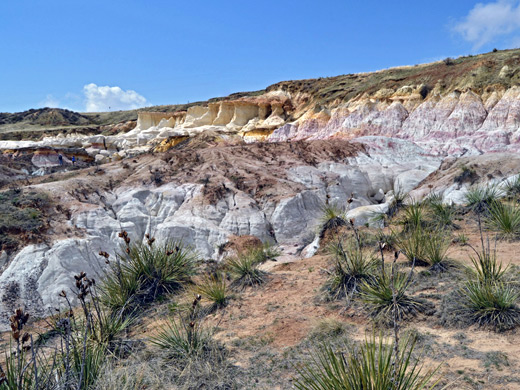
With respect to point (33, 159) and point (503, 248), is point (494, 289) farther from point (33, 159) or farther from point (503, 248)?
point (33, 159)

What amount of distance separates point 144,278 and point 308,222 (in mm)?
10086

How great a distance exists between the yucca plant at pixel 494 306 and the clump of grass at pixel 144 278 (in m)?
5.03

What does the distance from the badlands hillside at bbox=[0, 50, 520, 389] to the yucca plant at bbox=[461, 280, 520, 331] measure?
0.14 ft

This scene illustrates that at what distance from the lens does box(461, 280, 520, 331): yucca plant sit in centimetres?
480

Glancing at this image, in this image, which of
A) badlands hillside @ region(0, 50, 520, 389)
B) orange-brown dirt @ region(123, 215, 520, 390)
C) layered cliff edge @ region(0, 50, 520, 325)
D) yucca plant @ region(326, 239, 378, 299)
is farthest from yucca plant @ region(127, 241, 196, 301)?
layered cliff edge @ region(0, 50, 520, 325)

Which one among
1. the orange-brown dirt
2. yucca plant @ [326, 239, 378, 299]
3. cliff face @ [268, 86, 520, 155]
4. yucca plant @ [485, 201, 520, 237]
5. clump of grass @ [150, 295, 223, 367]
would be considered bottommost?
the orange-brown dirt

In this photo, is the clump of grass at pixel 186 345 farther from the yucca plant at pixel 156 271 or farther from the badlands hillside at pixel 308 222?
the yucca plant at pixel 156 271

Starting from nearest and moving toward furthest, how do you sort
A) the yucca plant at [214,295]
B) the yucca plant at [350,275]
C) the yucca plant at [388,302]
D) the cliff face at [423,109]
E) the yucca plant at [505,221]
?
the yucca plant at [388,302] → the yucca plant at [350,275] → the yucca plant at [214,295] → the yucca plant at [505,221] → the cliff face at [423,109]

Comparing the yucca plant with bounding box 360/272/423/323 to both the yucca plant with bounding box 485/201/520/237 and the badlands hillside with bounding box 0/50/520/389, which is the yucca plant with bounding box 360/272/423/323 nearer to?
the badlands hillside with bounding box 0/50/520/389

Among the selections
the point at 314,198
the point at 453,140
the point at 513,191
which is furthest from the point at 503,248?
the point at 453,140

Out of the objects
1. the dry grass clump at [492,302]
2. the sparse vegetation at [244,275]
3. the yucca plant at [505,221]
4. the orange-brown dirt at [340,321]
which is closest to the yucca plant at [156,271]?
the orange-brown dirt at [340,321]

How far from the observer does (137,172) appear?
19.7 meters

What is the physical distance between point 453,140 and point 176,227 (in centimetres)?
1917

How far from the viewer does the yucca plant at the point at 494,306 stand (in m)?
4.80
